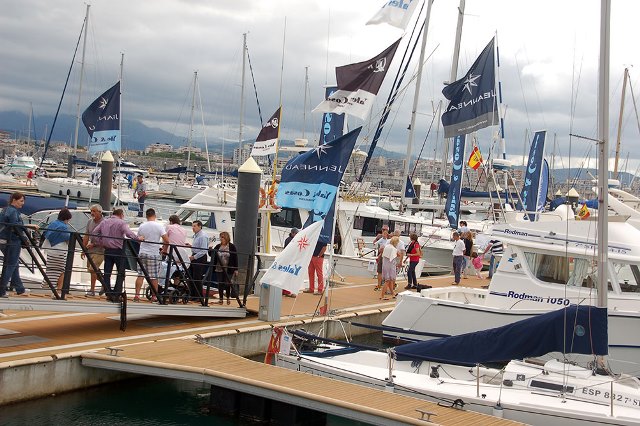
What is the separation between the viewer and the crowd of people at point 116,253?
11898 millimetres

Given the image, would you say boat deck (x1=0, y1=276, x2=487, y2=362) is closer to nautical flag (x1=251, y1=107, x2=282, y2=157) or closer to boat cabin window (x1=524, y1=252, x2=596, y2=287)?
boat cabin window (x1=524, y1=252, x2=596, y2=287)

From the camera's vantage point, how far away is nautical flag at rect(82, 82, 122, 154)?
26.8 metres

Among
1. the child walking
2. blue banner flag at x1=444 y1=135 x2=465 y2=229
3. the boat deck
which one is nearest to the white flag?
the boat deck

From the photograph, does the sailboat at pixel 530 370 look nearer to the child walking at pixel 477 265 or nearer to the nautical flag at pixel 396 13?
the nautical flag at pixel 396 13

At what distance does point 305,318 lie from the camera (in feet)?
52.5

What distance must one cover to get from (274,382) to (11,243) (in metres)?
4.39

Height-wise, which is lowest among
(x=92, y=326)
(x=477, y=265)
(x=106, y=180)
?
(x=92, y=326)

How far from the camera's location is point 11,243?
453 inches

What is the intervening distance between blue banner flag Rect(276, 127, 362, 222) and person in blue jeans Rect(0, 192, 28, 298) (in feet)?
15.7

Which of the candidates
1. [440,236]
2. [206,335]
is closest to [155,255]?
[206,335]

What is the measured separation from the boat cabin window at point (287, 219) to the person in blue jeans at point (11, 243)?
14.7 meters

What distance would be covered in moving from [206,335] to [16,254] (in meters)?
3.50

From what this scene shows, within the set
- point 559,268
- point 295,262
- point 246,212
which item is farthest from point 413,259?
point 295,262

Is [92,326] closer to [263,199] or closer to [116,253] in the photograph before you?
[116,253]
